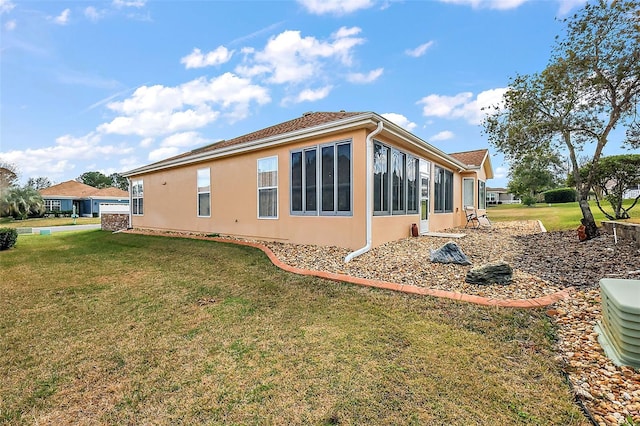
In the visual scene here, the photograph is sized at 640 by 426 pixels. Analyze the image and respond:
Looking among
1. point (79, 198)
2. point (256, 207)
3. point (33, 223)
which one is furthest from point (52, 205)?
point (256, 207)

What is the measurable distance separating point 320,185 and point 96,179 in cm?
6898

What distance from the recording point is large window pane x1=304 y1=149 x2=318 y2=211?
319 inches

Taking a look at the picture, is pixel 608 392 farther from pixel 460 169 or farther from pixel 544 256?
pixel 460 169

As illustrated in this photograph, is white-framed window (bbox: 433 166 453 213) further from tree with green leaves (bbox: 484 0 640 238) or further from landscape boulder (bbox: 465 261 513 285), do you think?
landscape boulder (bbox: 465 261 513 285)

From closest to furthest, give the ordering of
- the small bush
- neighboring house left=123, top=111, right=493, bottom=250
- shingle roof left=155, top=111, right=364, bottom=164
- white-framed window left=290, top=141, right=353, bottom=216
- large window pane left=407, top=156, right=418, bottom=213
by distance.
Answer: neighboring house left=123, top=111, right=493, bottom=250, white-framed window left=290, top=141, right=353, bottom=216, shingle roof left=155, top=111, right=364, bottom=164, large window pane left=407, top=156, right=418, bottom=213, the small bush

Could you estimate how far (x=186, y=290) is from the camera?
16.8 ft

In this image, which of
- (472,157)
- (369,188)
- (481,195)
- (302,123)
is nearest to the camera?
(369,188)

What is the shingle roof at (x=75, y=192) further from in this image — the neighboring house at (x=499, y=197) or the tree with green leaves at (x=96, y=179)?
the neighboring house at (x=499, y=197)

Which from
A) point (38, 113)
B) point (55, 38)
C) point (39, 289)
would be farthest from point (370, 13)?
point (38, 113)

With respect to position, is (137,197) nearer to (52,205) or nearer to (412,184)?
(412,184)

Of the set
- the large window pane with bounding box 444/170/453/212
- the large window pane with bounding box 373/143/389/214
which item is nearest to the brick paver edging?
the large window pane with bounding box 373/143/389/214

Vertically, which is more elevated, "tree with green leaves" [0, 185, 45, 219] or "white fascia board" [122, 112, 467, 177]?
"white fascia board" [122, 112, 467, 177]

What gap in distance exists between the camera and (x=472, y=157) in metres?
17.1

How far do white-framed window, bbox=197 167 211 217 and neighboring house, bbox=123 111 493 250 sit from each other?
0.13 ft
